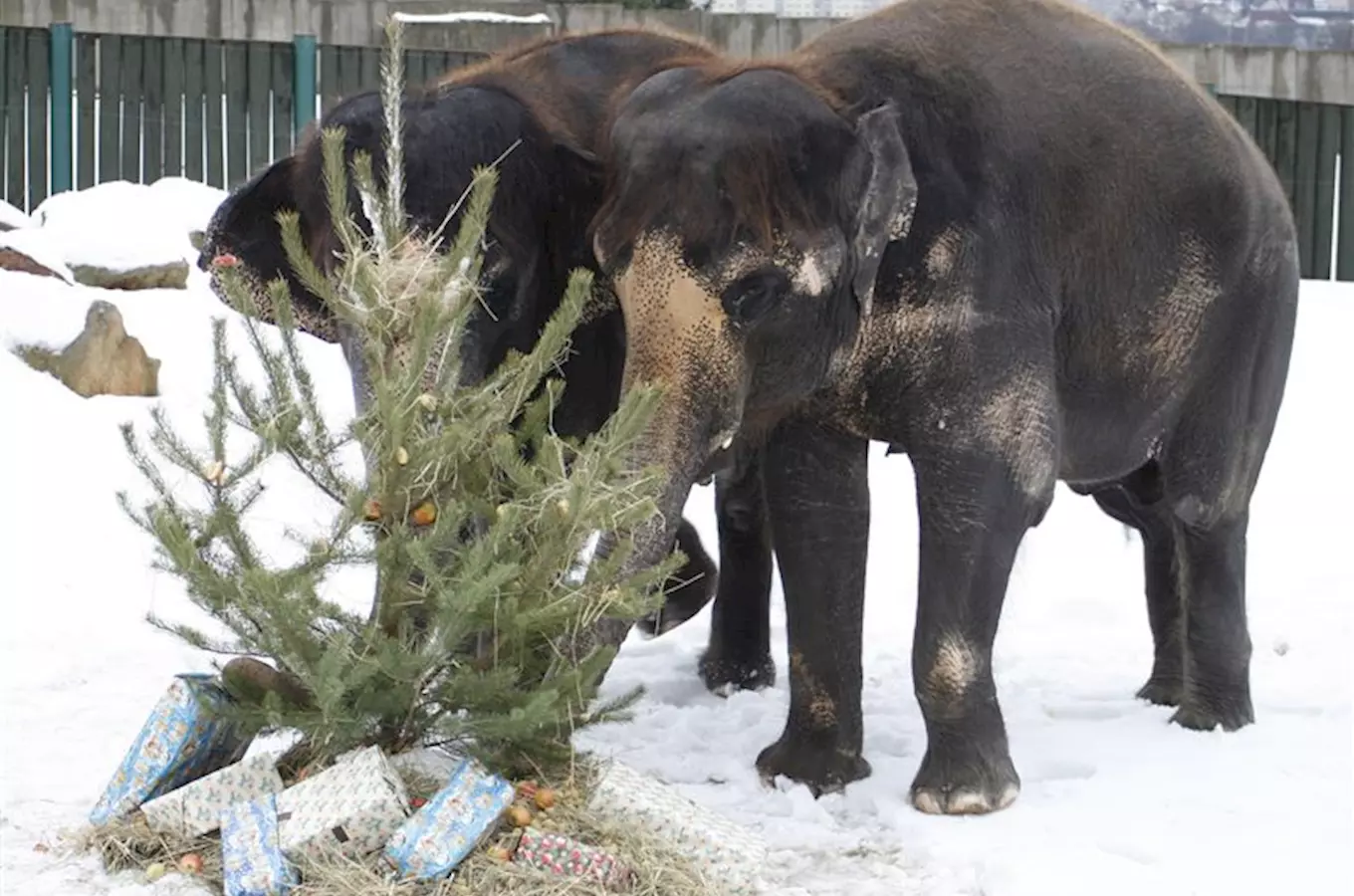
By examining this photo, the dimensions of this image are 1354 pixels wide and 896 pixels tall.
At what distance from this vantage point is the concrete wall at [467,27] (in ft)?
48.5

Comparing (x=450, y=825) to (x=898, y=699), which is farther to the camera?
(x=898, y=699)

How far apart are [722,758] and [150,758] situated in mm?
1698

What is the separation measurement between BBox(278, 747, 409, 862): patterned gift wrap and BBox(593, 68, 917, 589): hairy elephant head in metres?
0.74

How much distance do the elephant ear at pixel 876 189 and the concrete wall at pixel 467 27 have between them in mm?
9938

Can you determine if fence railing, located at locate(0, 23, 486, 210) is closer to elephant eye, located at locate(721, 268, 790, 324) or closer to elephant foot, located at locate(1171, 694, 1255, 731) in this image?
elephant foot, located at locate(1171, 694, 1255, 731)

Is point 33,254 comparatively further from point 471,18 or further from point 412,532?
point 412,532

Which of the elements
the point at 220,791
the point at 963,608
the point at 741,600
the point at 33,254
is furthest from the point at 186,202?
the point at 220,791

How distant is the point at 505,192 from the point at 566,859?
1.76 m

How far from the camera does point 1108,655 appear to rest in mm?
7512

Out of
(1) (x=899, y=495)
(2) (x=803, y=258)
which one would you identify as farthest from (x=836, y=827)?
(1) (x=899, y=495)

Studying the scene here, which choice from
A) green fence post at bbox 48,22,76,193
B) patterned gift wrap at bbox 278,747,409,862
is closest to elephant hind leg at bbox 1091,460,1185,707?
patterned gift wrap at bbox 278,747,409,862

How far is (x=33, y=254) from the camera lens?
10547 mm

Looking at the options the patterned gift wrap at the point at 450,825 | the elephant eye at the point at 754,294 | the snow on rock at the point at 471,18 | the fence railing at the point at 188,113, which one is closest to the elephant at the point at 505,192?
the elephant eye at the point at 754,294

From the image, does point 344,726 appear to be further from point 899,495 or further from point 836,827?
point 899,495
